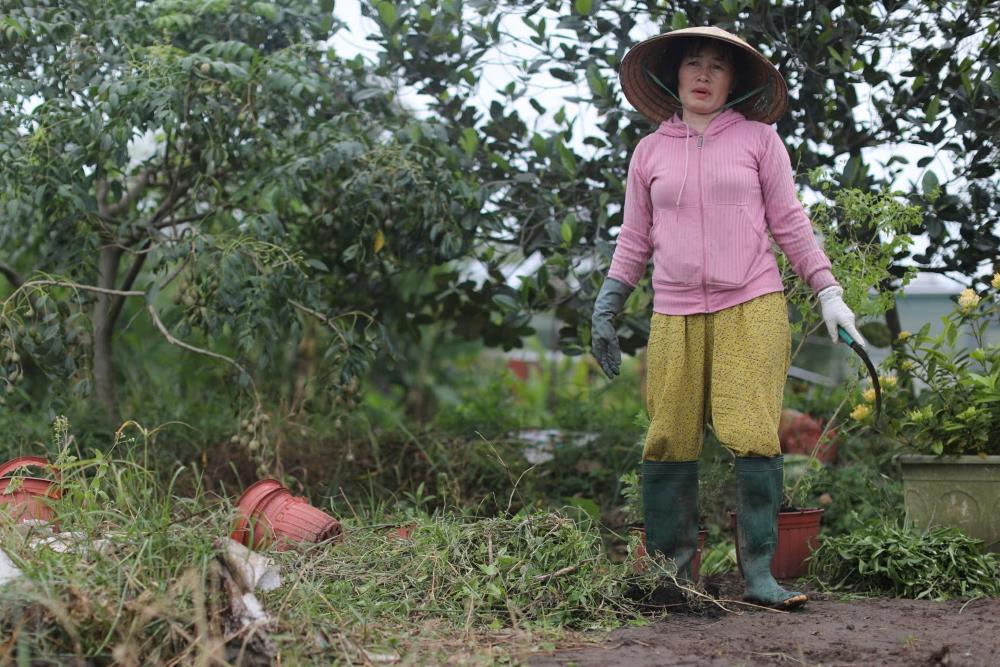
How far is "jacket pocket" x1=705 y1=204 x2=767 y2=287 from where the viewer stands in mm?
3279

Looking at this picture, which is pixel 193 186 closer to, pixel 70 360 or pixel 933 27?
pixel 70 360

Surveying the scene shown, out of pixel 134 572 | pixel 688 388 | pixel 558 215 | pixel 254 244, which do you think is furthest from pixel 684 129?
pixel 134 572

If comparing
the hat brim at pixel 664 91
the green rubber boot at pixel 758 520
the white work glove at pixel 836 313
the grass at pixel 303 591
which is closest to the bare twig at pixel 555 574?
the grass at pixel 303 591

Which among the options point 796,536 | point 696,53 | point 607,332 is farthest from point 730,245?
point 796,536

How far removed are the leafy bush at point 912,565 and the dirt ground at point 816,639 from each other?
146 millimetres

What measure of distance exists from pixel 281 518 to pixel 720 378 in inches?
56.9

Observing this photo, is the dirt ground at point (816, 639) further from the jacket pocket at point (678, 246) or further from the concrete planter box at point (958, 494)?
the jacket pocket at point (678, 246)

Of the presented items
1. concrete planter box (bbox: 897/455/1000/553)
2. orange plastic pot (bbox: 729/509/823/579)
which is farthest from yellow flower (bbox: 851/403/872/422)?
orange plastic pot (bbox: 729/509/823/579)

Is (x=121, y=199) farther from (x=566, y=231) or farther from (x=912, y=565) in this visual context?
(x=912, y=565)

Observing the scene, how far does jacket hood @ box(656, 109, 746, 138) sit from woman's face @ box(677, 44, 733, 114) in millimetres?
37

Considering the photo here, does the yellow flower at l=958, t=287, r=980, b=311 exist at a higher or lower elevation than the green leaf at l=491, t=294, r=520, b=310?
higher

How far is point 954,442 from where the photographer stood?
3.87 m

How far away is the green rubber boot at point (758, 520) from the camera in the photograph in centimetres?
326

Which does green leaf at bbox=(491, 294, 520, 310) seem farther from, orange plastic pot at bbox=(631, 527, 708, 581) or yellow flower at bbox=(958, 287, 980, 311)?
yellow flower at bbox=(958, 287, 980, 311)
